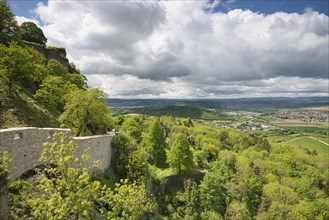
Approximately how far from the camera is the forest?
48.0ft

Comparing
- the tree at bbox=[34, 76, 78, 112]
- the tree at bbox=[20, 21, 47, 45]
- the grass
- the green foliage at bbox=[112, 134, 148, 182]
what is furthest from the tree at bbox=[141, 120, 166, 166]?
the tree at bbox=[20, 21, 47, 45]

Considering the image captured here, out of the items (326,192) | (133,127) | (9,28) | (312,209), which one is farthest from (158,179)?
(326,192)

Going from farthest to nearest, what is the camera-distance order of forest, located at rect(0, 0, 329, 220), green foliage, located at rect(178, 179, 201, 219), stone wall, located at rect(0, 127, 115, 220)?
green foliage, located at rect(178, 179, 201, 219), stone wall, located at rect(0, 127, 115, 220), forest, located at rect(0, 0, 329, 220)

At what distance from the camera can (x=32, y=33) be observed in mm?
58844

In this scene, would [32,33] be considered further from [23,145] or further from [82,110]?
[23,145]

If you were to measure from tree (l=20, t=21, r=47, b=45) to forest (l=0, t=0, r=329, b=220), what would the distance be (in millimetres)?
249

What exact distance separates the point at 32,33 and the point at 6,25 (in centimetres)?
1677

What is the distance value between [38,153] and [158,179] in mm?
28226

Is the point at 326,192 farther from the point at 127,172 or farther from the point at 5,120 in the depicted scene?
the point at 5,120

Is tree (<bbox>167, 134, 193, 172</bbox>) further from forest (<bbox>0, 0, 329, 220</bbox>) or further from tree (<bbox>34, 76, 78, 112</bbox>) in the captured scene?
tree (<bbox>34, 76, 78, 112</bbox>)

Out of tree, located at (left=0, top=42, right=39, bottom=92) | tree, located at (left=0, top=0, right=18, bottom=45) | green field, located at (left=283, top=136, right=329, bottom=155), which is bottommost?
green field, located at (left=283, top=136, right=329, bottom=155)

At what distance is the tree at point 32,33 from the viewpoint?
57569 millimetres

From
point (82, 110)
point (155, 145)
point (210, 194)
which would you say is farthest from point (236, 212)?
point (82, 110)

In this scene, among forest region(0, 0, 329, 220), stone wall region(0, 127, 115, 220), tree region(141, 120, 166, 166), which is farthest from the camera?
tree region(141, 120, 166, 166)
